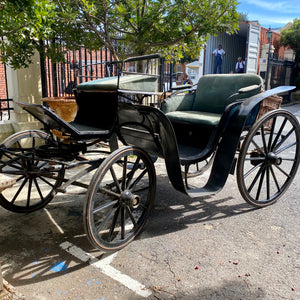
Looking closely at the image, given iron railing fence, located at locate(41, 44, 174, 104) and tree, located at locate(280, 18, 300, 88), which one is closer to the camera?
→ iron railing fence, located at locate(41, 44, 174, 104)

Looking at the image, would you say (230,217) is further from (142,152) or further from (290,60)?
(290,60)

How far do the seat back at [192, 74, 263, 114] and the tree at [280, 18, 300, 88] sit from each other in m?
17.6

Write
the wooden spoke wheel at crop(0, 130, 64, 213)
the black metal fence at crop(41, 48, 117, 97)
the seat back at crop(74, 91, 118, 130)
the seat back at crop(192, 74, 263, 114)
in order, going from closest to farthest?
the wooden spoke wheel at crop(0, 130, 64, 213) < the seat back at crop(74, 91, 118, 130) < the seat back at crop(192, 74, 263, 114) < the black metal fence at crop(41, 48, 117, 97)

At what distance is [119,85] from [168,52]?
415 cm

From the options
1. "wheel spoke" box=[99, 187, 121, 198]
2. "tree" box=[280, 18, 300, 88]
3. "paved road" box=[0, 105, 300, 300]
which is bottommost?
"paved road" box=[0, 105, 300, 300]

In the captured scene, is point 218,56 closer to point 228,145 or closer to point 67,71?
point 67,71

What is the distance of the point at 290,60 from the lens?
2016cm

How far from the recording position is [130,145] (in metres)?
3.06

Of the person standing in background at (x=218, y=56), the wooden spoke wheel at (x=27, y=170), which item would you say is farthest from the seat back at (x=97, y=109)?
the person standing in background at (x=218, y=56)

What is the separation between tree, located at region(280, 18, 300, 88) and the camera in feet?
63.5

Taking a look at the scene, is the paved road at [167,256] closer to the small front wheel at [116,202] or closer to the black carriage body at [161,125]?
the small front wheel at [116,202]

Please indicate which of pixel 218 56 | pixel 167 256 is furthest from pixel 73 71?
pixel 218 56

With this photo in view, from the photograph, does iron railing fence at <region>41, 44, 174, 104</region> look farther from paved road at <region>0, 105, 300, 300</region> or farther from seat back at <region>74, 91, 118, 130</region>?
paved road at <region>0, 105, 300, 300</region>

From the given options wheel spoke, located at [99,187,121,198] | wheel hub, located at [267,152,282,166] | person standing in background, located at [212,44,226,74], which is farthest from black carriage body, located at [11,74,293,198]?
person standing in background, located at [212,44,226,74]
